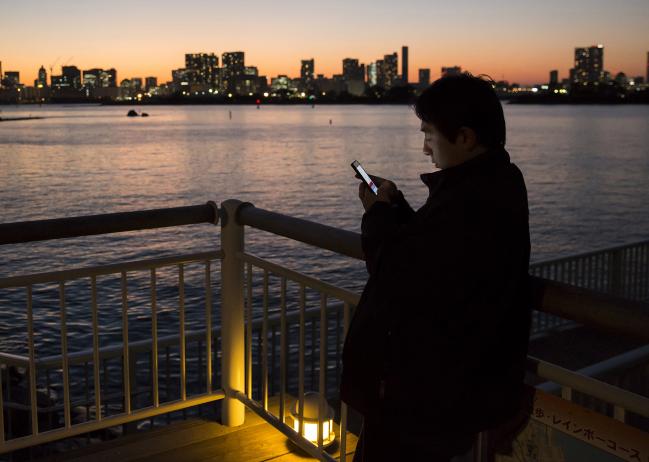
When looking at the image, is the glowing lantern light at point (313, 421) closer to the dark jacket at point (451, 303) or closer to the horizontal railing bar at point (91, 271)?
the horizontal railing bar at point (91, 271)

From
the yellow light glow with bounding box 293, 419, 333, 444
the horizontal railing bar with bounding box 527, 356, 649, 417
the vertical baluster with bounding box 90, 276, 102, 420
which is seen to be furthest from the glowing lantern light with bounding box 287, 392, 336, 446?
the horizontal railing bar with bounding box 527, 356, 649, 417

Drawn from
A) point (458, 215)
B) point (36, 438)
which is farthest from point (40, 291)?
point (458, 215)

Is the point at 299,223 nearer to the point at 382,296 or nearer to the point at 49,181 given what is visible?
the point at 382,296

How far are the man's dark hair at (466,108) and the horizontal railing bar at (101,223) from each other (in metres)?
2.06

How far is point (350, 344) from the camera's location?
7.52ft

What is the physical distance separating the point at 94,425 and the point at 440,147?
2798mm

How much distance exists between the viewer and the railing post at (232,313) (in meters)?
4.24

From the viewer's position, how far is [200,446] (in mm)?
4324

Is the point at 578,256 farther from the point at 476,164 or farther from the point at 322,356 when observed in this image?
the point at 476,164

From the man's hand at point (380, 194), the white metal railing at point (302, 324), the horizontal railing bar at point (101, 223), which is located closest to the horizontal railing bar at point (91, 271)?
the horizontal railing bar at point (101, 223)

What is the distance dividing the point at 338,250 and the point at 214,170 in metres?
54.8

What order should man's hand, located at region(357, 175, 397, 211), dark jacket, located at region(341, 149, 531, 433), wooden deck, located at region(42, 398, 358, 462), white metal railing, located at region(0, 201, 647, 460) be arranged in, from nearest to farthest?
dark jacket, located at region(341, 149, 531, 433) → man's hand, located at region(357, 175, 397, 211) → white metal railing, located at region(0, 201, 647, 460) → wooden deck, located at region(42, 398, 358, 462)

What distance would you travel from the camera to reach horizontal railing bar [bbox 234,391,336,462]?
3951mm

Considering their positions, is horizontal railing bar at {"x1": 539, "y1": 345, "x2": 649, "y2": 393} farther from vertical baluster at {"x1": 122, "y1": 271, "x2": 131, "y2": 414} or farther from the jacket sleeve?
the jacket sleeve
